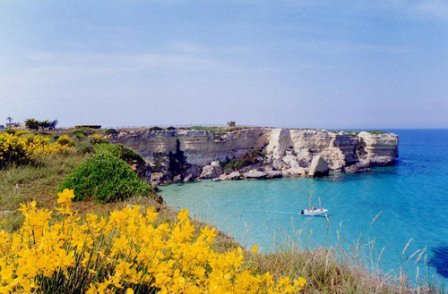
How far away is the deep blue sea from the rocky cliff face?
4.32 metres

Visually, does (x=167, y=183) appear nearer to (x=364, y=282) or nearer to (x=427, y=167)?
(x=364, y=282)

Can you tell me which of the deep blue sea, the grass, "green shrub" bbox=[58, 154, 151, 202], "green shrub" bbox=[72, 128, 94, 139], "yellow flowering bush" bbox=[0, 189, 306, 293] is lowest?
the deep blue sea

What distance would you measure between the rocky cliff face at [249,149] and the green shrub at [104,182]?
4273 cm

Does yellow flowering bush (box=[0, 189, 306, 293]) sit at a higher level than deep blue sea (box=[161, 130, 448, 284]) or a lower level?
higher

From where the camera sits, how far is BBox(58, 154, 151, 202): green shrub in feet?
25.7

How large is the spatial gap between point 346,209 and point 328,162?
83.9 feet

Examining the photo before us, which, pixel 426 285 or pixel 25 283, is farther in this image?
pixel 426 285

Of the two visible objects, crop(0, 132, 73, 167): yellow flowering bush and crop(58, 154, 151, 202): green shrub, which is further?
crop(0, 132, 73, 167): yellow flowering bush

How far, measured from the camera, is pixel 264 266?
4426 millimetres

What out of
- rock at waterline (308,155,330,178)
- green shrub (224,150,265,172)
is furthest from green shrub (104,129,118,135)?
rock at waterline (308,155,330,178)

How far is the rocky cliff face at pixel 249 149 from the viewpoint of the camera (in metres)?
52.9

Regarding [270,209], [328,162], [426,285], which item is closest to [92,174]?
[426,285]

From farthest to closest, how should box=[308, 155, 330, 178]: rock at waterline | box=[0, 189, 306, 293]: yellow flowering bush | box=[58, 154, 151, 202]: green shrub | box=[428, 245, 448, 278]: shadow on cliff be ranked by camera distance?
box=[308, 155, 330, 178]: rock at waterline → box=[428, 245, 448, 278]: shadow on cliff → box=[58, 154, 151, 202]: green shrub → box=[0, 189, 306, 293]: yellow flowering bush

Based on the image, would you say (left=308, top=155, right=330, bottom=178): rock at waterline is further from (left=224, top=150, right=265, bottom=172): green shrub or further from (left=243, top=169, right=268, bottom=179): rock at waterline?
(left=224, top=150, right=265, bottom=172): green shrub
